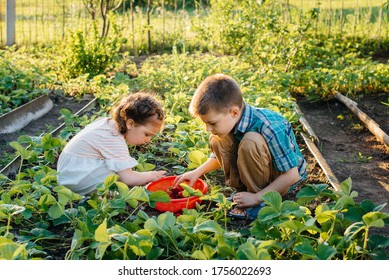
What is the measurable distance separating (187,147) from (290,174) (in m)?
1.28

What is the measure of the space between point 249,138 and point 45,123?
3.37m

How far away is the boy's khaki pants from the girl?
41 centimetres

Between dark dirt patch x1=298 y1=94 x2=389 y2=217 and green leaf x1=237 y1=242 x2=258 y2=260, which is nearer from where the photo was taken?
green leaf x1=237 y1=242 x2=258 y2=260

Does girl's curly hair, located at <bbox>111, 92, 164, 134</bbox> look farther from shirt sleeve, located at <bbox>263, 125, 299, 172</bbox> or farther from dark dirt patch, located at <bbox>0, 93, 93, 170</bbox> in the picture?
dark dirt patch, located at <bbox>0, 93, 93, 170</bbox>

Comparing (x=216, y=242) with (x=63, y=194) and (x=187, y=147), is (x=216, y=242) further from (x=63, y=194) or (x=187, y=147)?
(x=187, y=147)

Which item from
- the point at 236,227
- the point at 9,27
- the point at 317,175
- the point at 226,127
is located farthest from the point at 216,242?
the point at 9,27

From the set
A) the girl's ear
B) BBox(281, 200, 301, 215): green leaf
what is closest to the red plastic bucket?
the girl's ear

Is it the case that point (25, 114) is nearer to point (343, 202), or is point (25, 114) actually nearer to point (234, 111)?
point (234, 111)

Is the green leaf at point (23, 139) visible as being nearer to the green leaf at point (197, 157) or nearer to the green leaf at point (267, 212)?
the green leaf at point (197, 157)

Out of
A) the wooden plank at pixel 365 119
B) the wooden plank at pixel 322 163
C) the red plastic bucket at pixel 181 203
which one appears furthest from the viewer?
the wooden plank at pixel 365 119

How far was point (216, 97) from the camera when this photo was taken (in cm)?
382

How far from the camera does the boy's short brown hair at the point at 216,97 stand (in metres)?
3.81

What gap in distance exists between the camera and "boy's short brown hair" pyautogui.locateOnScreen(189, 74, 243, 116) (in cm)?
381

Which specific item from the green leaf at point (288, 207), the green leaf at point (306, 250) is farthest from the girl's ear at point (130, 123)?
the green leaf at point (306, 250)
